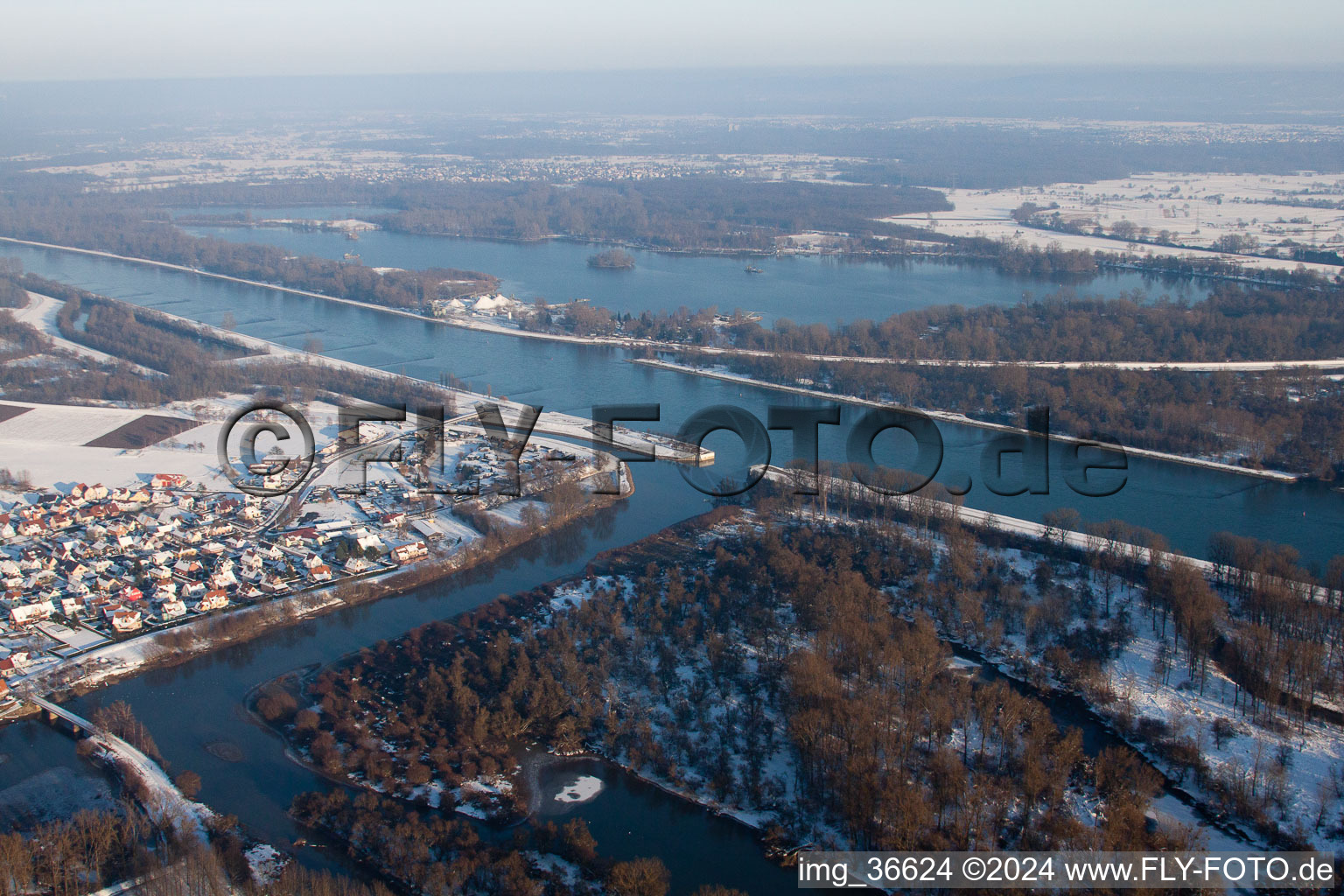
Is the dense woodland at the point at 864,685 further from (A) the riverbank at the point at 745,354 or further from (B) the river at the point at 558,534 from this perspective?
(A) the riverbank at the point at 745,354

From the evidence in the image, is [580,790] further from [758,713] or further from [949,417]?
[949,417]

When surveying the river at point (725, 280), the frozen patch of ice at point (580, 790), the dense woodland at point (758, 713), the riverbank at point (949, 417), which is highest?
the river at point (725, 280)

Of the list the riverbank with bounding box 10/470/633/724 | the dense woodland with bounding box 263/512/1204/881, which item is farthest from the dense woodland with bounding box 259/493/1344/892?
the riverbank with bounding box 10/470/633/724

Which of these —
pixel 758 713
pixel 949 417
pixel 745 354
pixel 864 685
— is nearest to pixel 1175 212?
pixel 745 354

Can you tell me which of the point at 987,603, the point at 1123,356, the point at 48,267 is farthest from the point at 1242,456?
the point at 48,267

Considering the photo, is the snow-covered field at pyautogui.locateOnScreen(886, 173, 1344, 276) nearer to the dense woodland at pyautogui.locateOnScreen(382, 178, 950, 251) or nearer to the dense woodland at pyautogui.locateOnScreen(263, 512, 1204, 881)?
the dense woodland at pyautogui.locateOnScreen(382, 178, 950, 251)

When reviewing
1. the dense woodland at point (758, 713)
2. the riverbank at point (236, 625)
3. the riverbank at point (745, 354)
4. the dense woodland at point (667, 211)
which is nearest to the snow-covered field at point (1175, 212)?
the dense woodland at point (667, 211)

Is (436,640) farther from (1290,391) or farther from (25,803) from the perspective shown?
(1290,391)
